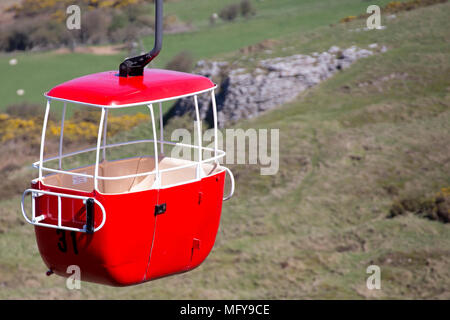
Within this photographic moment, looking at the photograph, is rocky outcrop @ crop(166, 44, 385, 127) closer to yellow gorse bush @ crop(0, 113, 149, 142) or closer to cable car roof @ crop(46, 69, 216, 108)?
yellow gorse bush @ crop(0, 113, 149, 142)

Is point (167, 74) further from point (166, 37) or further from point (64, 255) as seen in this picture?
point (166, 37)

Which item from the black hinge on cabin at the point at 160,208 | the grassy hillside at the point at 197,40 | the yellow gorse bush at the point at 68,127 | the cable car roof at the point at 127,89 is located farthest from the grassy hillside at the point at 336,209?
the black hinge on cabin at the point at 160,208

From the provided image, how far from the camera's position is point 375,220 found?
4197cm

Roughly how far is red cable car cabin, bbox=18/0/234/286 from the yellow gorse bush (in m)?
42.3

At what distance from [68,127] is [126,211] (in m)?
45.6

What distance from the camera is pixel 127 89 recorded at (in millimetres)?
11664

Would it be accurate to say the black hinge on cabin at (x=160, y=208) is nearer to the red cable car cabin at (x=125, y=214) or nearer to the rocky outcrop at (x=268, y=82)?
the red cable car cabin at (x=125, y=214)

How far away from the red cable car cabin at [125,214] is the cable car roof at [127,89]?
1 centimetres

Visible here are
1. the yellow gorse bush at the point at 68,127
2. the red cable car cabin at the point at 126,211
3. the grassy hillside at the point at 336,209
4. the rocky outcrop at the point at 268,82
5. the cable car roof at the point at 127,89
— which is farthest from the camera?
the yellow gorse bush at the point at 68,127

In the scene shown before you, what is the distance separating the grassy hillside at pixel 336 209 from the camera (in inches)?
1519

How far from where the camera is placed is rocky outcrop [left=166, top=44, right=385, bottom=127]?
54.5 m

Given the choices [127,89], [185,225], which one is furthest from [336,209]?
[127,89]

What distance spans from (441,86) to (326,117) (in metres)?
6.87

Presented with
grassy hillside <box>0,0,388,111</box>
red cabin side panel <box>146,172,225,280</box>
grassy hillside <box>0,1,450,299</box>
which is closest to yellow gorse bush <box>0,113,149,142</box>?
grassy hillside <box>0,0,388,111</box>
